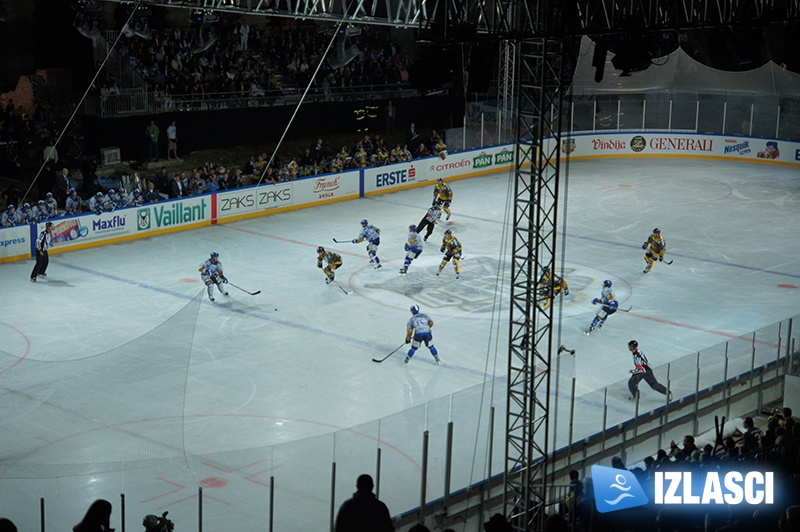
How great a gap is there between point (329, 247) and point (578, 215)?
808 centimetres

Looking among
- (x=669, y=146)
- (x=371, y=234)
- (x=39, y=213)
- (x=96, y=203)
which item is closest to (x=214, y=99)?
(x=96, y=203)

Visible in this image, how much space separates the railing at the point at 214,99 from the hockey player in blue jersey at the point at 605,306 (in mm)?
17005

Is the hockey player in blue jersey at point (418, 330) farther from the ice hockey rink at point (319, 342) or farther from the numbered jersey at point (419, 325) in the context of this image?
the ice hockey rink at point (319, 342)

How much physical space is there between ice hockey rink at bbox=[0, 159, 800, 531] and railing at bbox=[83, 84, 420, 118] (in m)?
5.13

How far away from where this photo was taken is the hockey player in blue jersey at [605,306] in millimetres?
21484

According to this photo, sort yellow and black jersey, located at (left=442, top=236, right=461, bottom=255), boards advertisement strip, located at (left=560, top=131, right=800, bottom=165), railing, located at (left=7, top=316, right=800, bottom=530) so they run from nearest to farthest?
railing, located at (left=7, top=316, right=800, bottom=530)
yellow and black jersey, located at (left=442, top=236, right=461, bottom=255)
boards advertisement strip, located at (left=560, top=131, right=800, bottom=165)

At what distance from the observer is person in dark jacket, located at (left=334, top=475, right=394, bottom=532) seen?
8055 mm

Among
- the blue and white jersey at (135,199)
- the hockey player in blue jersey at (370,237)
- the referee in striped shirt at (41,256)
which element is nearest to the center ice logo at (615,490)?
the hockey player in blue jersey at (370,237)

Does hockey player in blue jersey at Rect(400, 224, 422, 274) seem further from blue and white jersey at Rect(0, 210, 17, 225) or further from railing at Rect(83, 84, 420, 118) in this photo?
railing at Rect(83, 84, 420, 118)

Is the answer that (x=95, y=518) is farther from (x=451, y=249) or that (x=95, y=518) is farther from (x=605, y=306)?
(x=451, y=249)

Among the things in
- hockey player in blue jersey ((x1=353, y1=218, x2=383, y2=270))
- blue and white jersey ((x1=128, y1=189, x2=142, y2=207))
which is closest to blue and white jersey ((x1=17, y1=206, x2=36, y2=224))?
blue and white jersey ((x1=128, y1=189, x2=142, y2=207))

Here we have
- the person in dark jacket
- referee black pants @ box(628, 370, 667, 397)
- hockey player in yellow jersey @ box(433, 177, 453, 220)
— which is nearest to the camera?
Answer: the person in dark jacket

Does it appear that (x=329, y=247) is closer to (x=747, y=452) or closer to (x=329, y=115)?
(x=329, y=115)

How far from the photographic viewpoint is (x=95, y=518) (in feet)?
→ 28.6
